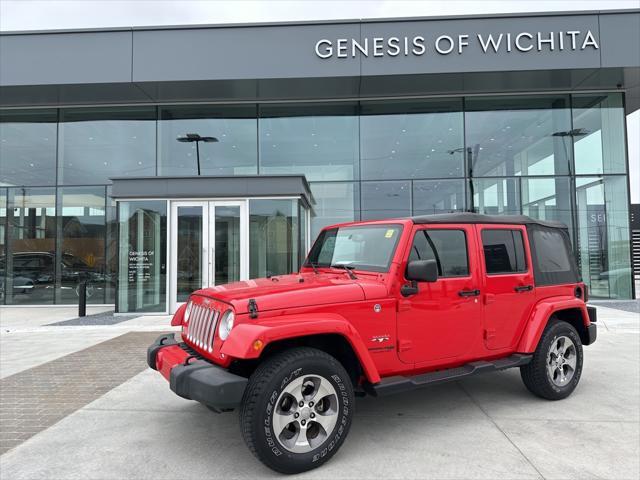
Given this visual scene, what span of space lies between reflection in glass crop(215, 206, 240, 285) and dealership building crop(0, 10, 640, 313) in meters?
0.04

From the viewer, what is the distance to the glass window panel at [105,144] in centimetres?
1391

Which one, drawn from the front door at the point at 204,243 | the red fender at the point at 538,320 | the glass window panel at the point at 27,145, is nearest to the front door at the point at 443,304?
the red fender at the point at 538,320

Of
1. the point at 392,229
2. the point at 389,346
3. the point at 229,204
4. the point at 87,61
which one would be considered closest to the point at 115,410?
the point at 389,346

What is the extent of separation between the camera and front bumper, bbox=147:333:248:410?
2797 millimetres

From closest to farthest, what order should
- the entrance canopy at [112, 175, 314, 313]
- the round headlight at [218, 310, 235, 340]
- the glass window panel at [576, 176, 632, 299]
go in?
the round headlight at [218, 310, 235, 340]
the entrance canopy at [112, 175, 314, 313]
the glass window panel at [576, 176, 632, 299]

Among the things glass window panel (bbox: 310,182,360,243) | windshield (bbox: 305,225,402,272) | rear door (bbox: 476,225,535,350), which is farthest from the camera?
glass window panel (bbox: 310,182,360,243)

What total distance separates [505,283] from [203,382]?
2957 millimetres

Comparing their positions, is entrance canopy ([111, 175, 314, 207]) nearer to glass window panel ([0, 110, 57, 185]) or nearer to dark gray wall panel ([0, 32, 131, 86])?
dark gray wall panel ([0, 32, 131, 86])

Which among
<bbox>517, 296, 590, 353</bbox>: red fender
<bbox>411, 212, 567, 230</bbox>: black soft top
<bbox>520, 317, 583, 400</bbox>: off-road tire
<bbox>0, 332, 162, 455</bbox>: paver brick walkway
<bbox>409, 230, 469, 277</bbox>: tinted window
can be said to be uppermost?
<bbox>411, 212, 567, 230</bbox>: black soft top

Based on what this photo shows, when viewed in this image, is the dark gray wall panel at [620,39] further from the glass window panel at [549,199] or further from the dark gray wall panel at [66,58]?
the dark gray wall panel at [66,58]

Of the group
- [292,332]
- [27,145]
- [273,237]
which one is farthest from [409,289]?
[27,145]

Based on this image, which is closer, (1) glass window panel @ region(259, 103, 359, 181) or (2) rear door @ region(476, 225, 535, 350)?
(2) rear door @ region(476, 225, 535, 350)

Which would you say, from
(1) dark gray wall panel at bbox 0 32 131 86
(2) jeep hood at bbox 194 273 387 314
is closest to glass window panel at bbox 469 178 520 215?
(2) jeep hood at bbox 194 273 387 314

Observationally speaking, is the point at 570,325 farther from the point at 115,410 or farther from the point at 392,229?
the point at 115,410
